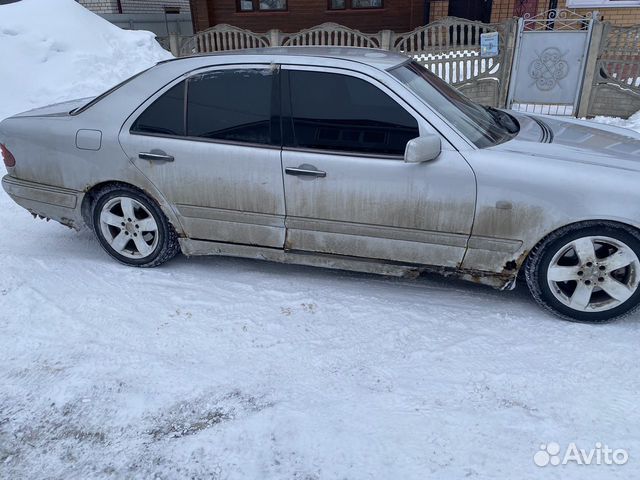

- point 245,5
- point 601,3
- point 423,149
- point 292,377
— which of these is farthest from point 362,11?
point 292,377

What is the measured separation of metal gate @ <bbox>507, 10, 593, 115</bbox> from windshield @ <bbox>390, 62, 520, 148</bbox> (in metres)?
4.76

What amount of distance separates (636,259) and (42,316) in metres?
3.77

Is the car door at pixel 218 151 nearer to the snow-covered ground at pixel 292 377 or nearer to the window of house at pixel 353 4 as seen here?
the snow-covered ground at pixel 292 377

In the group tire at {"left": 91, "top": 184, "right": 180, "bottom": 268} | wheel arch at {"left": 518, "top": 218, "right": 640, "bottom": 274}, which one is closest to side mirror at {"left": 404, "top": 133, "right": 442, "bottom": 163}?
wheel arch at {"left": 518, "top": 218, "right": 640, "bottom": 274}

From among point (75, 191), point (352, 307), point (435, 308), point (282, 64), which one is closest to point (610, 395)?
point (435, 308)

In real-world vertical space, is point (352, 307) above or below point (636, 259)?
below

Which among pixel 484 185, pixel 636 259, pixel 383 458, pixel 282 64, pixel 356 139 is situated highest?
pixel 282 64

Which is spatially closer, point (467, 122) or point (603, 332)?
point (603, 332)

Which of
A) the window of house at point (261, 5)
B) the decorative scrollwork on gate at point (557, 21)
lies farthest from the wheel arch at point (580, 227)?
the window of house at point (261, 5)

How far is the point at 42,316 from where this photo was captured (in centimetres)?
342

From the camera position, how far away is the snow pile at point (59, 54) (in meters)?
7.88

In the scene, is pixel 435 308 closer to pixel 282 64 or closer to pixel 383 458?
pixel 383 458

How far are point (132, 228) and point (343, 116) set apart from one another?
1.85 m

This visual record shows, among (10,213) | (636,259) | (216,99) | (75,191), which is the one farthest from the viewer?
(10,213)
